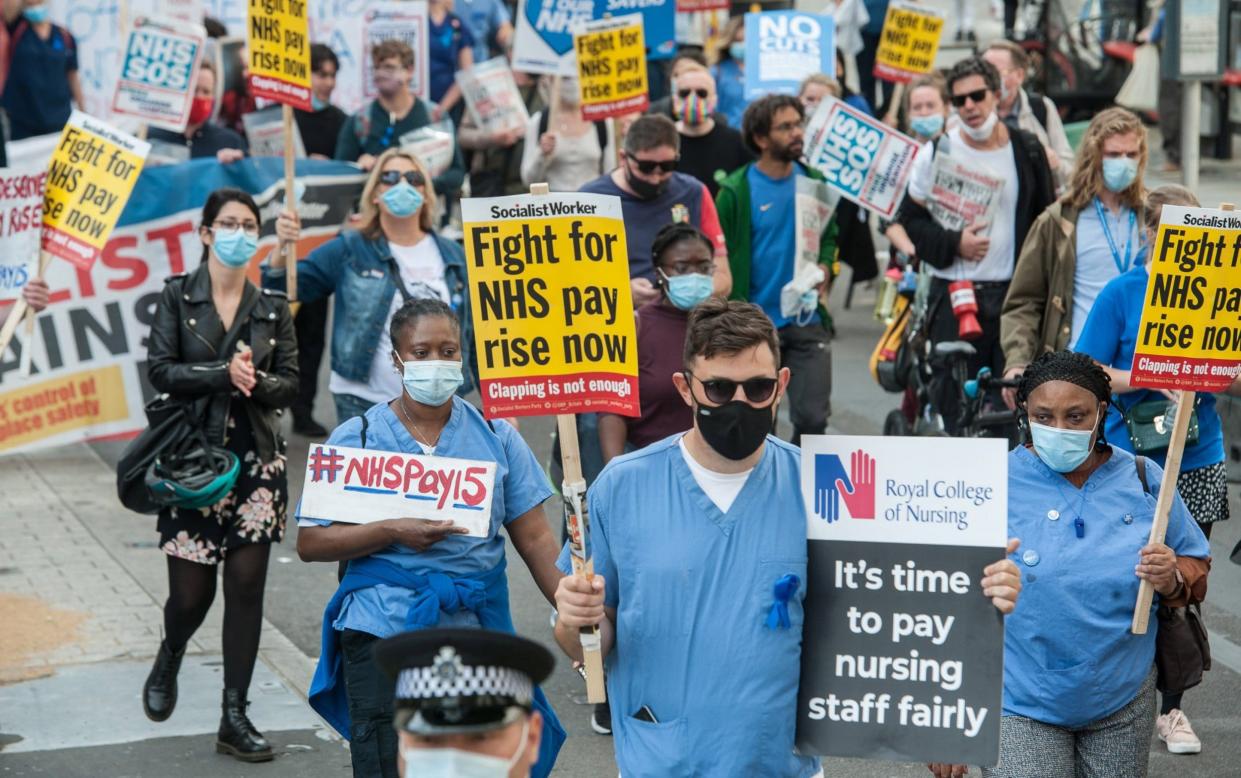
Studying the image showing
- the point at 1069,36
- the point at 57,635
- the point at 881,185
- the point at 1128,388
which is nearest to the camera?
the point at 1128,388

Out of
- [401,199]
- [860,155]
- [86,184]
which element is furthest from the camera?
[860,155]

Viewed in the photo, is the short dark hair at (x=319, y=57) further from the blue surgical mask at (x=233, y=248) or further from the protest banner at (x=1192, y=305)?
the protest banner at (x=1192, y=305)

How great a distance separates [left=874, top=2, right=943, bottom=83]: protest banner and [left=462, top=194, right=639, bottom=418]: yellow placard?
33.8ft

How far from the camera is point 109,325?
454 inches

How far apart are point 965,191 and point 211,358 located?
153 inches

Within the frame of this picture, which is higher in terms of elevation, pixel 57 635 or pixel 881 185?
pixel 881 185

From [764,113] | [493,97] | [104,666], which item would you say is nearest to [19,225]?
[104,666]

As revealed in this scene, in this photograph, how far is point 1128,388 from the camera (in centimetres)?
690

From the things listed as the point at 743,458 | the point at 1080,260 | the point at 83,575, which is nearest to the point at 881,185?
the point at 1080,260

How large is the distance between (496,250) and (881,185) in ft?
17.5

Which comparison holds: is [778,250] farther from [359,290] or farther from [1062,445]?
[1062,445]

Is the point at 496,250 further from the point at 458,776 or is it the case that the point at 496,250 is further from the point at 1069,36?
the point at 1069,36

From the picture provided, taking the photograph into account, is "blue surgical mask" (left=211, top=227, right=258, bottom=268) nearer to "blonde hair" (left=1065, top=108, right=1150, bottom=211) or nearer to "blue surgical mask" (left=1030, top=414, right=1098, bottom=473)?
"blonde hair" (left=1065, top=108, right=1150, bottom=211)

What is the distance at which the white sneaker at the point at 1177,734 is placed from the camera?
701cm
